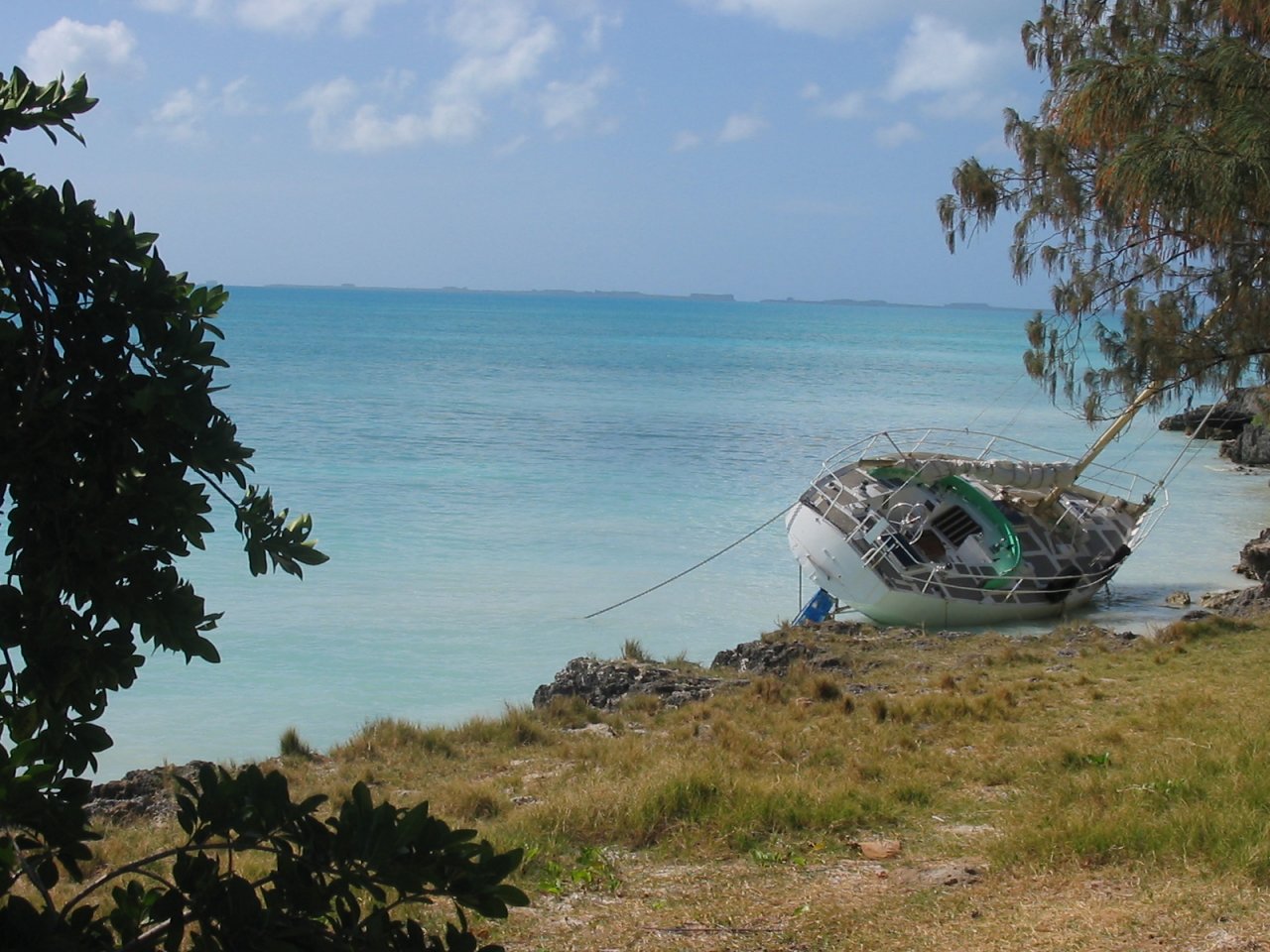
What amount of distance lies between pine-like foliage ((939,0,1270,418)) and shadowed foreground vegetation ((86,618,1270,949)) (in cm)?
340

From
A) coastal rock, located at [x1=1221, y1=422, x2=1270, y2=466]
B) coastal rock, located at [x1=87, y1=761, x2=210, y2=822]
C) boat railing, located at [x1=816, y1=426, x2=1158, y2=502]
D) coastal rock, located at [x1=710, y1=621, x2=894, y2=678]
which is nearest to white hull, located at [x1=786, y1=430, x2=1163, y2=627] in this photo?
coastal rock, located at [x1=710, y1=621, x2=894, y2=678]

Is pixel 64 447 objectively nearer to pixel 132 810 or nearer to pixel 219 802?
pixel 219 802

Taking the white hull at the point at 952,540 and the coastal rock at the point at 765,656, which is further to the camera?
the white hull at the point at 952,540

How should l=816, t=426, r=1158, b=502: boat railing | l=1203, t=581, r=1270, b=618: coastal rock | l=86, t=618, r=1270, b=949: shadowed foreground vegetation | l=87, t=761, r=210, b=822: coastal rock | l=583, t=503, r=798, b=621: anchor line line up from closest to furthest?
1. l=86, t=618, r=1270, b=949: shadowed foreground vegetation
2. l=87, t=761, r=210, b=822: coastal rock
3. l=1203, t=581, r=1270, b=618: coastal rock
4. l=583, t=503, r=798, b=621: anchor line
5. l=816, t=426, r=1158, b=502: boat railing

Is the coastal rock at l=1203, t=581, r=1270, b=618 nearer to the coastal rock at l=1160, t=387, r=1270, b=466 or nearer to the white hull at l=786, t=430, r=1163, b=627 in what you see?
the white hull at l=786, t=430, r=1163, b=627

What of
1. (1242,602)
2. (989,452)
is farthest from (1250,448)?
(1242,602)

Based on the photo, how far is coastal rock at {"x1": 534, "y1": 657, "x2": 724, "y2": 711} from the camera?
537 inches

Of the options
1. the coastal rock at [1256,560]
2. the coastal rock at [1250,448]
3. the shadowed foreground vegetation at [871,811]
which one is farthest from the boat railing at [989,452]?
the shadowed foreground vegetation at [871,811]

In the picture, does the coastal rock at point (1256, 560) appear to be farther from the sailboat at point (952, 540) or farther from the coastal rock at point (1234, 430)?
the coastal rock at point (1234, 430)

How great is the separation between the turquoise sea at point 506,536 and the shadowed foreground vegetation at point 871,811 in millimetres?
4241

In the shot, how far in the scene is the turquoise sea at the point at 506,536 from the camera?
1593 cm

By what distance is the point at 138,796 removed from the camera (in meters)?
9.94

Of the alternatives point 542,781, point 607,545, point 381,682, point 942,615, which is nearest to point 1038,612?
point 942,615

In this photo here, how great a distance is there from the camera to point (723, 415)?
5231 cm
